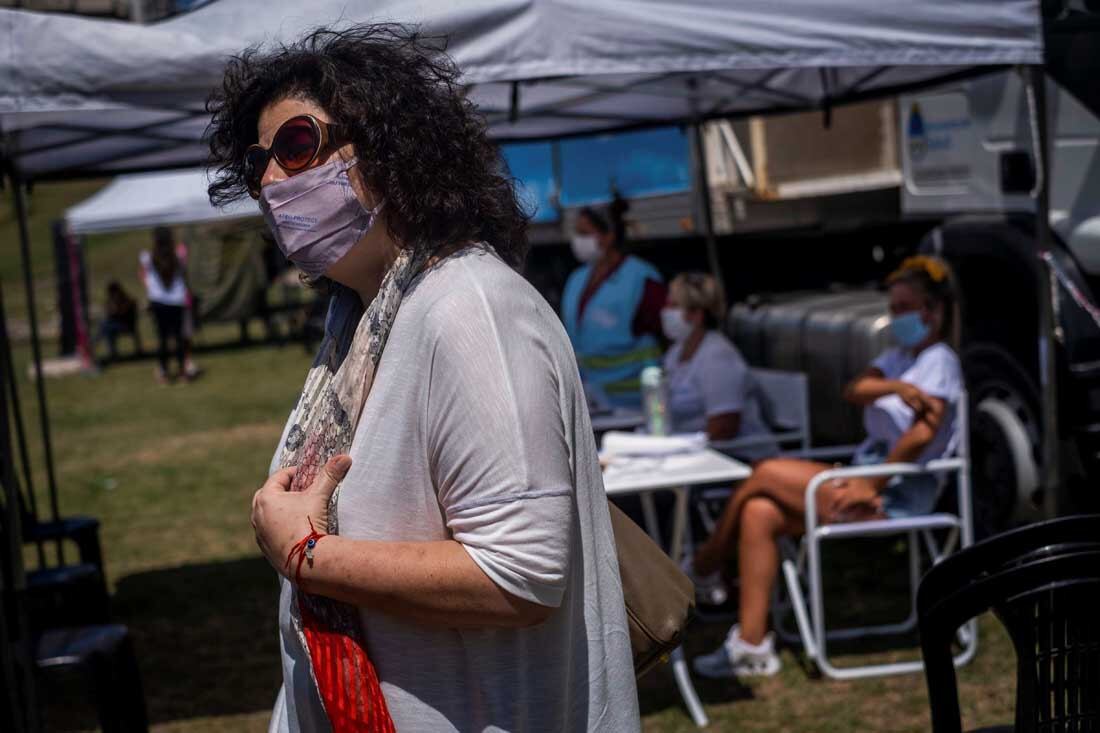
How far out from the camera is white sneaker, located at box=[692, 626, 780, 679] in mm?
4547

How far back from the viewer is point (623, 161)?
10.6m

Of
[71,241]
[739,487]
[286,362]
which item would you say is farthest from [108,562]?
[71,241]

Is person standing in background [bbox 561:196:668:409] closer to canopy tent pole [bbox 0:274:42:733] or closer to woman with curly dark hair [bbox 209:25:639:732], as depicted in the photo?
canopy tent pole [bbox 0:274:42:733]

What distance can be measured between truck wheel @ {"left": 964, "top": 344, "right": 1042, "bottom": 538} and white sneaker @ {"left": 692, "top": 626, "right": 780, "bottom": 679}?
4.53 ft

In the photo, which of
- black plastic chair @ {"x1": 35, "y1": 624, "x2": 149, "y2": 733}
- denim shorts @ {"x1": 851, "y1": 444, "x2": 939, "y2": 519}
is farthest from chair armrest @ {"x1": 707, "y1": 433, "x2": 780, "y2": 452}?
black plastic chair @ {"x1": 35, "y1": 624, "x2": 149, "y2": 733}

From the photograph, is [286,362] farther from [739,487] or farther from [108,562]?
[739,487]

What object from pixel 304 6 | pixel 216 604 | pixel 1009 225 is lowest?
pixel 216 604

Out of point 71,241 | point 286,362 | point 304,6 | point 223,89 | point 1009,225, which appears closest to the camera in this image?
point 223,89

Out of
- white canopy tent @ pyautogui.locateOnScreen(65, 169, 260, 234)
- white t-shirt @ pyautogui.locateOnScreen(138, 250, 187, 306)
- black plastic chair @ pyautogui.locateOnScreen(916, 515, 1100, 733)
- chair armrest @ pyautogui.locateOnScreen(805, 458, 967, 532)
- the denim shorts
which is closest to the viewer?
black plastic chair @ pyautogui.locateOnScreen(916, 515, 1100, 733)

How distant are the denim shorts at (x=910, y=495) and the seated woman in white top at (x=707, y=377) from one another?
678mm

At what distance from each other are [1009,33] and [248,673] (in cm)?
369

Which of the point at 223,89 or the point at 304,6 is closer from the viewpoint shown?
the point at 223,89

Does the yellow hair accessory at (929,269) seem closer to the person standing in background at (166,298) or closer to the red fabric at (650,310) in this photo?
the red fabric at (650,310)

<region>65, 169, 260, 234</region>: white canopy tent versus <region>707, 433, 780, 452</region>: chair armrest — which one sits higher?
<region>65, 169, 260, 234</region>: white canopy tent
